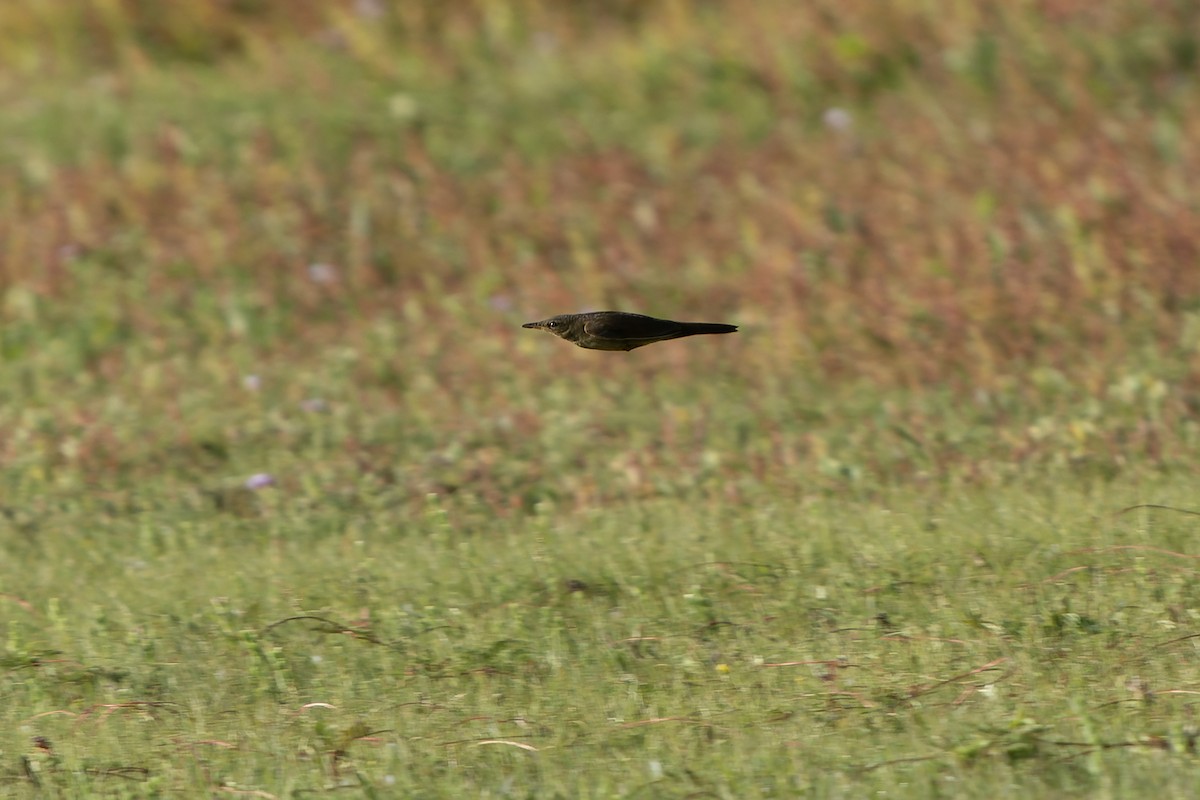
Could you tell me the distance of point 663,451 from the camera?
764 cm

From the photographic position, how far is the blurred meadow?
4.82 metres

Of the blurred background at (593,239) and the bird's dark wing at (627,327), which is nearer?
the bird's dark wing at (627,327)

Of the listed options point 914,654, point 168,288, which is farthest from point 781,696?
point 168,288

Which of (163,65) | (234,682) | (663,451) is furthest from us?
(163,65)

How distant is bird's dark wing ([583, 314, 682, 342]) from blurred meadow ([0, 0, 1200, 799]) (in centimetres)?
106

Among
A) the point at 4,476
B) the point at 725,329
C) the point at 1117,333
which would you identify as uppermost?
the point at 725,329

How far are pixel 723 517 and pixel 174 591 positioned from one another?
216 cm

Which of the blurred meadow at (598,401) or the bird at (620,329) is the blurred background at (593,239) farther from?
→ the bird at (620,329)

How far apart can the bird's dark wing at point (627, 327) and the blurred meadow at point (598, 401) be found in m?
1.06

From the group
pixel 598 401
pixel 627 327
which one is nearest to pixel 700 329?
pixel 627 327

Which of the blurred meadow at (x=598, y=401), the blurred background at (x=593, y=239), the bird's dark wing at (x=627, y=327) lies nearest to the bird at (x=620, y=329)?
the bird's dark wing at (x=627, y=327)

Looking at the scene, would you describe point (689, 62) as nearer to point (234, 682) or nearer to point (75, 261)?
point (75, 261)

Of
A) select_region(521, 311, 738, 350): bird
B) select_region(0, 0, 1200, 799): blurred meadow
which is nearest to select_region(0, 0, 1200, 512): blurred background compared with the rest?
select_region(0, 0, 1200, 799): blurred meadow

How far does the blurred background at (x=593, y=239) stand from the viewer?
7762 mm
